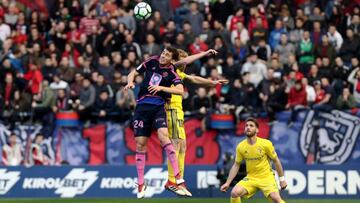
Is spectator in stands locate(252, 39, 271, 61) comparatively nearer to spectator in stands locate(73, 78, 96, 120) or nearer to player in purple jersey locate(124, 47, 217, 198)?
spectator in stands locate(73, 78, 96, 120)

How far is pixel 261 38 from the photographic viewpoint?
32.7m

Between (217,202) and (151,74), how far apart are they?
2877 millimetres

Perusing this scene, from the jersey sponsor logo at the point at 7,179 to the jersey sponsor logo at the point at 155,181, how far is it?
304cm

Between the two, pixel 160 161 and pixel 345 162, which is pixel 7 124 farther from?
pixel 345 162

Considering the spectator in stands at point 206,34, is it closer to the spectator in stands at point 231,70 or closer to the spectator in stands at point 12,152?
the spectator in stands at point 231,70

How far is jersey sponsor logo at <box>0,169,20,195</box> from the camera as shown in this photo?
2917 cm

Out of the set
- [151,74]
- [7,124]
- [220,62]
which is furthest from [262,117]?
[151,74]

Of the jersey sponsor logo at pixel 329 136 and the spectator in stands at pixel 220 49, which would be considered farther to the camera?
the spectator in stands at pixel 220 49

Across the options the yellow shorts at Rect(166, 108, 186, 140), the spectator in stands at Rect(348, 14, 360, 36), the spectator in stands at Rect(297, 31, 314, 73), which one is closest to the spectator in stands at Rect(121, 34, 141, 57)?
the spectator in stands at Rect(297, 31, 314, 73)

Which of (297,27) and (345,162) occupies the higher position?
(297,27)

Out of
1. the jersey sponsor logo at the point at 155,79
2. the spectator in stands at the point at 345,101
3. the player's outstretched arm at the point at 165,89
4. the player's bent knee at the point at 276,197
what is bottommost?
the player's bent knee at the point at 276,197

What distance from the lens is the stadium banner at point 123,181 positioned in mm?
29031

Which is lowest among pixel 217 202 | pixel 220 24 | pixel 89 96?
pixel 217 202

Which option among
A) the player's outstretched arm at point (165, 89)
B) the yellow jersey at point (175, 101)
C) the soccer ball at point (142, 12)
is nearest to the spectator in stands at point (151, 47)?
the soccer ball at point (142, 12)
